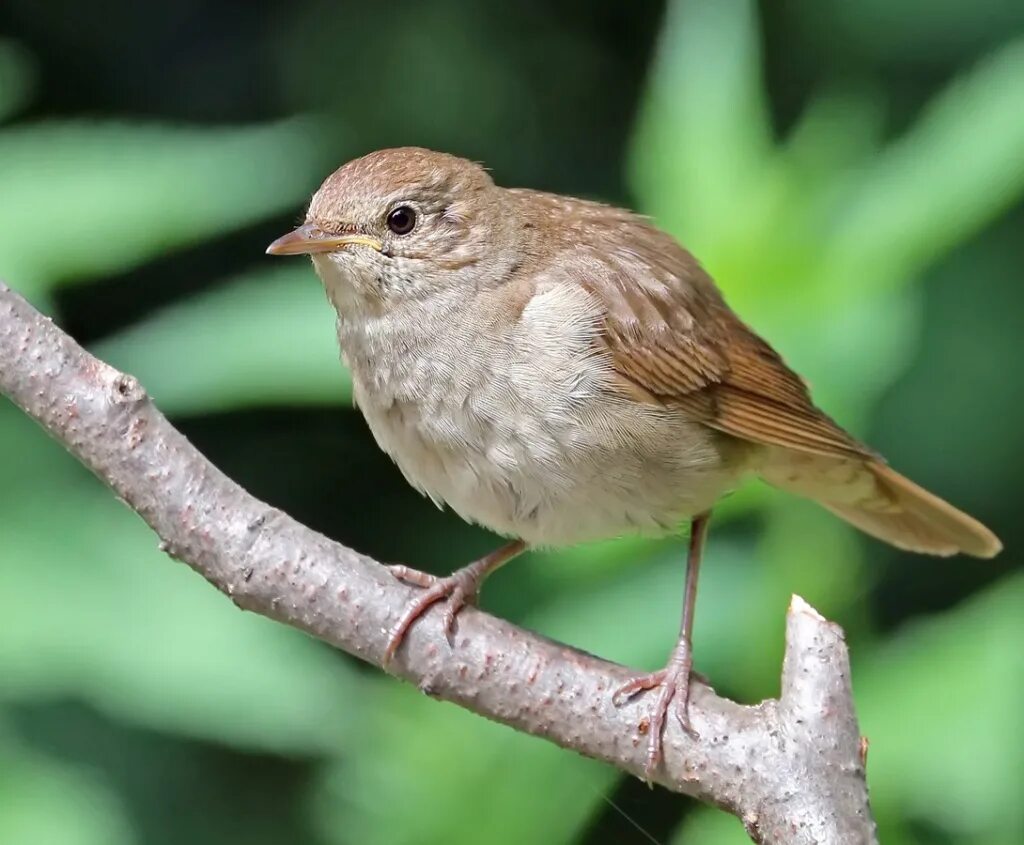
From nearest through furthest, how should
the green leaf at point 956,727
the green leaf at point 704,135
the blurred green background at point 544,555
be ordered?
the green leaf at point 956,727
the blurred green background at point 544,555
the green leaf at point 704,135

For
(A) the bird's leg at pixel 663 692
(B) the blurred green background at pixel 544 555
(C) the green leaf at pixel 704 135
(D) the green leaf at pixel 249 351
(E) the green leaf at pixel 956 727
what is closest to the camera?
(A) the bird's leg at pixel 663 692

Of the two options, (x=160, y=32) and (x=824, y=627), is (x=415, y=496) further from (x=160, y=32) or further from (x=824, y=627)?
Result: (x=824, y=627)

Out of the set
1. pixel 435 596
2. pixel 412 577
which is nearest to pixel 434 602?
pixel 435 596

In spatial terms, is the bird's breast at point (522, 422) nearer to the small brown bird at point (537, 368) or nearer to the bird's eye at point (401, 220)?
the small brown bird at point (537, 368)

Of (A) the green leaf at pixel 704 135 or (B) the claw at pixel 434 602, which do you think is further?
(A) the green leaf at pixel 704 135

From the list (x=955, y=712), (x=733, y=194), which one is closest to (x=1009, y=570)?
(x=955, y=712)

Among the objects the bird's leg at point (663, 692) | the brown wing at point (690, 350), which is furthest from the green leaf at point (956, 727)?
the bird's leg at point (663, 692)

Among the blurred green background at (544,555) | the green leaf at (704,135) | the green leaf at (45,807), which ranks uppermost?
the green leaf at (704,135)

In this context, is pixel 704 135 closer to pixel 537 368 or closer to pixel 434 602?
pixel 537 368
